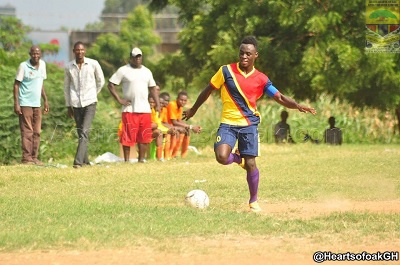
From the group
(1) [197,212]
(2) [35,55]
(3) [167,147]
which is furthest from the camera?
(3) [167,147]

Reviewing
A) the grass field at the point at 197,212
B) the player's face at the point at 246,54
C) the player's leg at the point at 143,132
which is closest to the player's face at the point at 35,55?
the grass field at the point at 197,212

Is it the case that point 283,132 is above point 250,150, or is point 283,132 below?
below

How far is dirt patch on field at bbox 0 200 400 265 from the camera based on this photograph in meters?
8.14

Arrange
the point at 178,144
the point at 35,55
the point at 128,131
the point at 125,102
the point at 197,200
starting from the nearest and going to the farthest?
the point at 197,200
the point at 35,55
the point at 125,102
the point at 128,131
the point at 178,144

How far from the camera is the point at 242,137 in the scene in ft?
37.5

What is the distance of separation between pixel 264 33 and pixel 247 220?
13.3 metres

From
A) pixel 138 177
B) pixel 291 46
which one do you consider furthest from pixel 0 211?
pixel 291 46

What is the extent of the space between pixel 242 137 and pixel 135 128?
6774 mm

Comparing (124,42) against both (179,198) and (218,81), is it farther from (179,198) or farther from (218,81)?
(218,81)

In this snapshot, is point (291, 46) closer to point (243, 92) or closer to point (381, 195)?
point (381, 195)

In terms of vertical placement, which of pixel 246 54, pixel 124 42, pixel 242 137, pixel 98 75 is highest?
pixel 124 42

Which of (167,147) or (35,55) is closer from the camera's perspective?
(35,55)

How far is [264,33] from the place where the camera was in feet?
75.6

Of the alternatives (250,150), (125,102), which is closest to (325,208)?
(250,150)
